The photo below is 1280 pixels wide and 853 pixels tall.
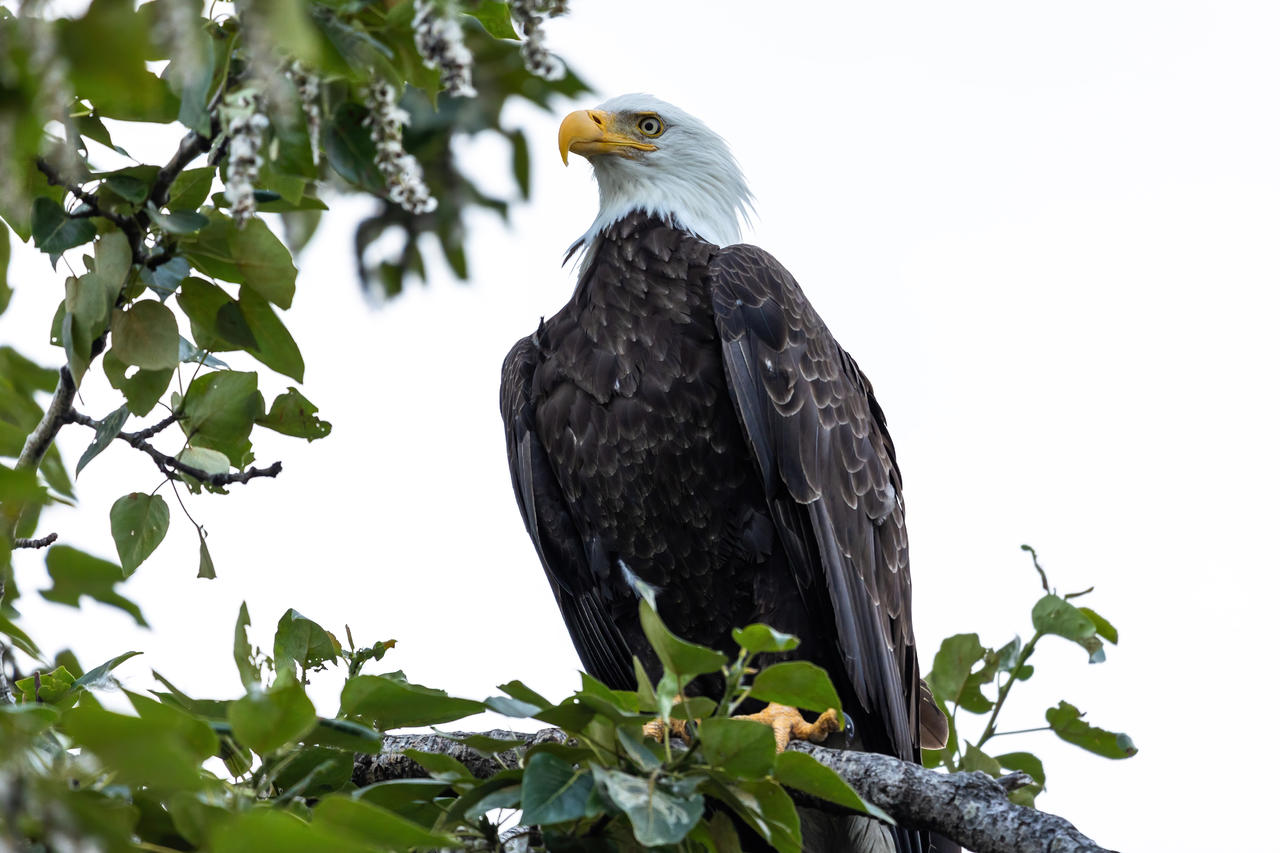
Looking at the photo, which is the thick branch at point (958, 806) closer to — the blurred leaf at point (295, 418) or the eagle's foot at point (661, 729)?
the blurred leaf at point (295, 418)

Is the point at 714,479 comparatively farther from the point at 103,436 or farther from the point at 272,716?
the point at 272,716

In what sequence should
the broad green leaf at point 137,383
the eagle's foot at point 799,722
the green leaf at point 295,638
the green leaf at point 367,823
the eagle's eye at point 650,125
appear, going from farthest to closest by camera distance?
the eagle's eye at point 650,125
the eagle's foot at point 799,722
the green leaf at point 295,638
the broad green leaf at point 137,383
the green leaf at point 367,823

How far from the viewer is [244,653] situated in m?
2.36

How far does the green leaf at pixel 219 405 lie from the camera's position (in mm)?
2336

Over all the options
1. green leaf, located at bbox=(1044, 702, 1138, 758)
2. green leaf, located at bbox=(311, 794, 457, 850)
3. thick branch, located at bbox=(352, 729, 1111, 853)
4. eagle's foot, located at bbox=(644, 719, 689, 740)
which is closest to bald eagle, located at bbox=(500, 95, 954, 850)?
eagle's foot, located at bbox=(644, 719, 689, 740)

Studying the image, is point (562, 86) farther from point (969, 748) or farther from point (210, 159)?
point (969, 748)

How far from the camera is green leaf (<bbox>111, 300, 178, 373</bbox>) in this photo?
1.97 m

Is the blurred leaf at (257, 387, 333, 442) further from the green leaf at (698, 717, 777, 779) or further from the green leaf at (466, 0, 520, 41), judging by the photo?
the green leaf at (698, 717, 777, 779)

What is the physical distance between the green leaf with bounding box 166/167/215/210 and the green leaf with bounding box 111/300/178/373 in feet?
0.56

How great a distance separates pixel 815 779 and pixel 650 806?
0.86 ft

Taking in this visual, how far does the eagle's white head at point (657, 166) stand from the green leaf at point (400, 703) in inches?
124

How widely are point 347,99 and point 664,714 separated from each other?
95 centimetres

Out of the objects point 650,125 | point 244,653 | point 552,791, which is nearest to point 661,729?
→ point 244,653

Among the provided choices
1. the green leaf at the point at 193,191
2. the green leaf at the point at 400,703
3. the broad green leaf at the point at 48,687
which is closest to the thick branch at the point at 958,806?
the green leaf at the point at 400,703
